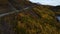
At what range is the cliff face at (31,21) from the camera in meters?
1.62

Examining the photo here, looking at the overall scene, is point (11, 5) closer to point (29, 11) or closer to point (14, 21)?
point (29, 11)

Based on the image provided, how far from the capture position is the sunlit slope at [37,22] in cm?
167

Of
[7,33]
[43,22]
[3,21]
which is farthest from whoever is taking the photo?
[43,22]

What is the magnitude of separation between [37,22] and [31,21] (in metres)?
0.08

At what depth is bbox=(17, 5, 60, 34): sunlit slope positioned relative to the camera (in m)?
1.67

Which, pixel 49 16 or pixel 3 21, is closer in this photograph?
pixel 3 21

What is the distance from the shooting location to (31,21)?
1.78 m

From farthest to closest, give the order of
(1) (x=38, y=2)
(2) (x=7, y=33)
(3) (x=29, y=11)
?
(1) (x=38, y=2), (3) (x=29, y=11), (2) (x=7, y=33)

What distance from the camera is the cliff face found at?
5.31ft

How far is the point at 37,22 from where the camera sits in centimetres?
181

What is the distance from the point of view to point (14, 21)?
5.53 ft

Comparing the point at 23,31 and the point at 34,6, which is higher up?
the point at 34,6

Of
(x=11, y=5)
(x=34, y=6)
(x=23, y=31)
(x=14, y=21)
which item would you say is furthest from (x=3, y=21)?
(x=34, y=6)

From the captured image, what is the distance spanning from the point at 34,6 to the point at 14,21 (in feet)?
1.90
